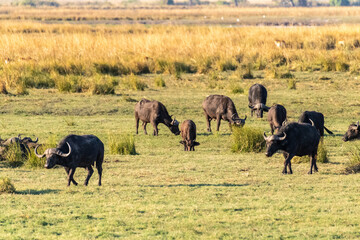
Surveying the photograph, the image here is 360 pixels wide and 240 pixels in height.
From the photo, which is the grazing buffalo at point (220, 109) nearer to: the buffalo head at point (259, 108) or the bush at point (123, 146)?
the buffalo head at point (259, 108)

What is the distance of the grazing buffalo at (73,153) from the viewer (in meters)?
11.4

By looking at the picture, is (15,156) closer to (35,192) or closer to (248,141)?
(35,192)

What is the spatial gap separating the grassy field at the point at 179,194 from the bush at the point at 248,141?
31 cm

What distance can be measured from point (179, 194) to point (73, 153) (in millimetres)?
1828

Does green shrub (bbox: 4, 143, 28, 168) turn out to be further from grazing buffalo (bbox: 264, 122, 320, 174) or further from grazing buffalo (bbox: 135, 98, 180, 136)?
grazing buffalo (bbox: 264, 122, 320, 174)

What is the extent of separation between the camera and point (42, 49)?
35.3 meters

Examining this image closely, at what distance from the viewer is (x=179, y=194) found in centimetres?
1142

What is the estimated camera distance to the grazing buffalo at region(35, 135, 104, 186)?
37.3 ft

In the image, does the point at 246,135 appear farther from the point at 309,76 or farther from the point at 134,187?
the point at 309,76

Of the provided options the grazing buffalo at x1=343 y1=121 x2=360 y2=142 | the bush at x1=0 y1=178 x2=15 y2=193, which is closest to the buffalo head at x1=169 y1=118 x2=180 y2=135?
the grazing buffalo at x1=343 y1=121 x2=360 y2=142

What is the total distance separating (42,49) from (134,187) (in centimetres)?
2454

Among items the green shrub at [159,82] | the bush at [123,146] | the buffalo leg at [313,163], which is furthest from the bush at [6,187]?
the green shrub at [159,82]

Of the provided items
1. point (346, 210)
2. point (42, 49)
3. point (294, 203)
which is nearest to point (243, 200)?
point (294, 203)

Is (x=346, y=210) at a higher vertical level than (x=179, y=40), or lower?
lower
